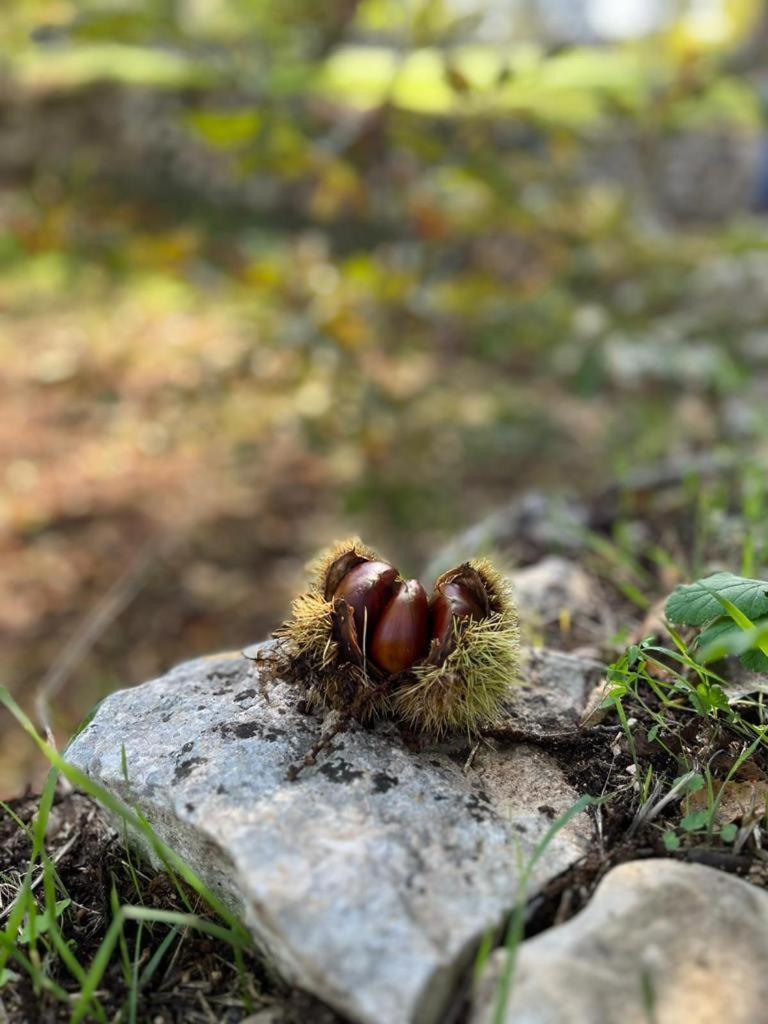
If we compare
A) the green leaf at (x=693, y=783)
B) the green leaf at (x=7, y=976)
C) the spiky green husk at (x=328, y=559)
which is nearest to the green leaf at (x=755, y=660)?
the green leaf at (x=693, y=783)

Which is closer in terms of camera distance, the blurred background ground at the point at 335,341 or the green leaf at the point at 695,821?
the green leaf at the point at 695,821

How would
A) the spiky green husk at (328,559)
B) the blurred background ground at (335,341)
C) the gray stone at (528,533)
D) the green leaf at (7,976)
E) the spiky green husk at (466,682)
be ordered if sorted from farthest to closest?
the blurred background ground at (335,341)
the gray stone at (528,533)
the spiky green husk at (328,559)
the spiky green husk at (466,682)
the green leaf at (7,976)

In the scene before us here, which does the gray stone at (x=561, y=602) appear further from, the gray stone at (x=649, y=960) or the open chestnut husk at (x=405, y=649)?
the gray stone at (x=649, y=960)

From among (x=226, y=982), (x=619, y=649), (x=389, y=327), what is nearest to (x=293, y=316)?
(x=389, y=327)

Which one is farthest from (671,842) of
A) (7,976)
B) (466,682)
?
(7,976)

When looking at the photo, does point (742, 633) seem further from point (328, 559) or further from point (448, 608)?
point (328, 559)

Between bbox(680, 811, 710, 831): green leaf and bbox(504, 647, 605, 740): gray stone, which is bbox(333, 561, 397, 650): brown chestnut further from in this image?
bbox(680, 811, 710, 831): green leaf

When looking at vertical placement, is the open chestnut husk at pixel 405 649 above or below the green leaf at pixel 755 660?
above

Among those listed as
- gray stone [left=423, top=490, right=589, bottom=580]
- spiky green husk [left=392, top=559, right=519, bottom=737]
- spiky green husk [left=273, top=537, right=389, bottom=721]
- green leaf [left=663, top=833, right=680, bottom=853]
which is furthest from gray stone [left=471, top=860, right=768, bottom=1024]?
gray stone [left=423, top=490, right=589, bottom=580]
